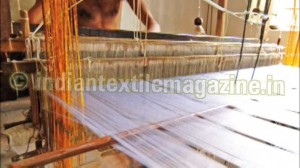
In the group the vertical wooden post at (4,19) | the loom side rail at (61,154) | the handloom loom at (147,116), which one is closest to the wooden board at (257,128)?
the handloom loom at (147,116)

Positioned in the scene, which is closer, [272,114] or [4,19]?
[4,19]

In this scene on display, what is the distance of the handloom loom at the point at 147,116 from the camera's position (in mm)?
868

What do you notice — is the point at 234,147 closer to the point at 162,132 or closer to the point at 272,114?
the point at 162,132

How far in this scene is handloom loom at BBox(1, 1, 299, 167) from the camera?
868 millimetres

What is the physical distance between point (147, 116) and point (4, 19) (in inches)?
29.6

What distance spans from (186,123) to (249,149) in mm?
289

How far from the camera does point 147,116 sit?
3.64ft

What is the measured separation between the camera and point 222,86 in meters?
1.74

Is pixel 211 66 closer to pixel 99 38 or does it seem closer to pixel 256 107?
pixel 256 107

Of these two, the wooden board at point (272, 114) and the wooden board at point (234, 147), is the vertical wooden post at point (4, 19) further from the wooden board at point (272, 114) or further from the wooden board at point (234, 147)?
the wooden board at point (272, 114)

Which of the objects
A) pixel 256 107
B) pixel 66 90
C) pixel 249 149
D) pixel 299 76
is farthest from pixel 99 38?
pixel 299 76

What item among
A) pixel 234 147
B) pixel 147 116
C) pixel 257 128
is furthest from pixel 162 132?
pixel 257 128

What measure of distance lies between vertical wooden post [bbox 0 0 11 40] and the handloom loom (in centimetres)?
6

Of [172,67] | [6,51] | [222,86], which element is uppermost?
[6,51]
